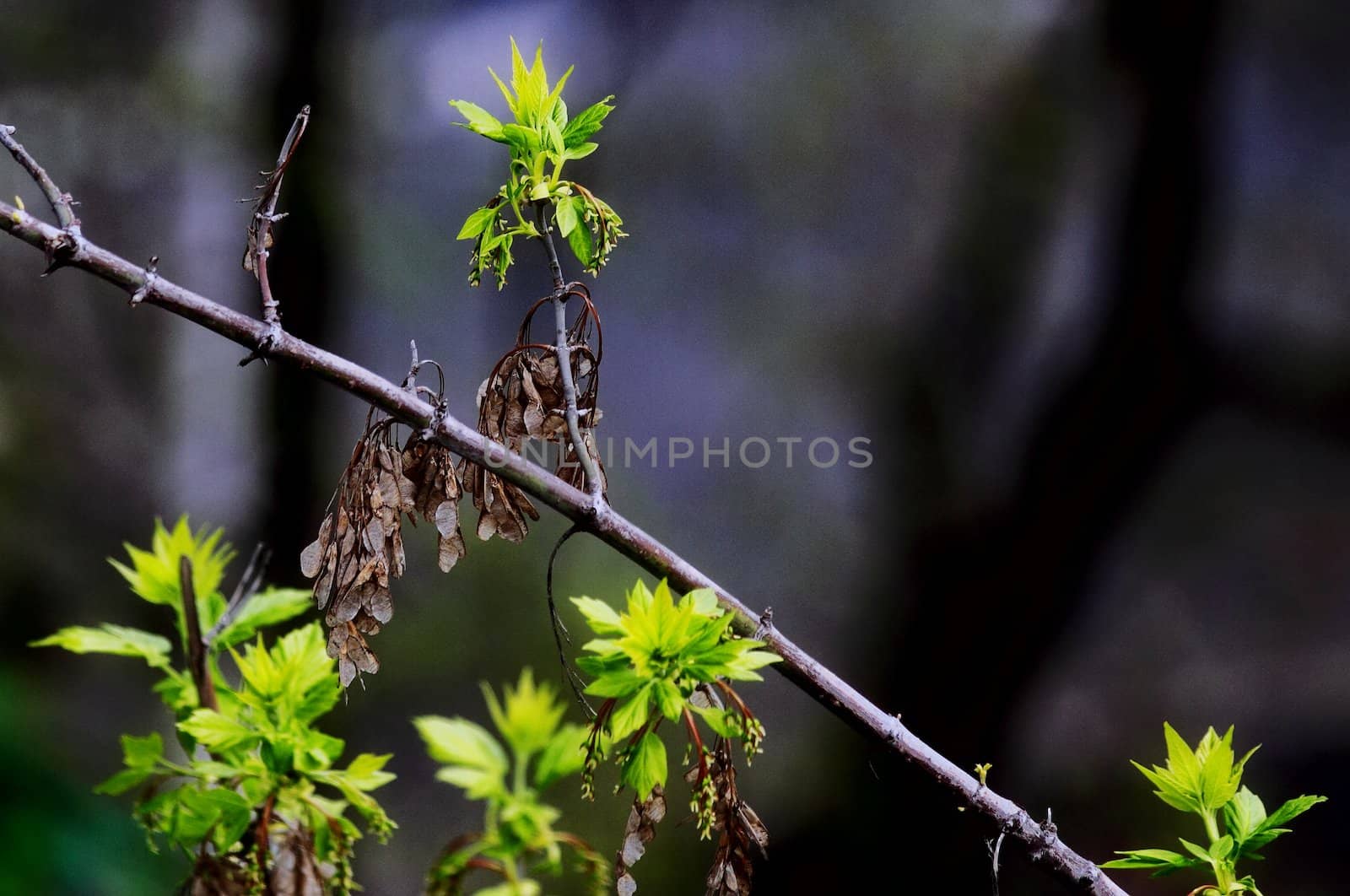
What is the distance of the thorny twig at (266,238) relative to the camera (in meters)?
0.60

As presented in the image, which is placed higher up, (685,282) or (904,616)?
(685,282)

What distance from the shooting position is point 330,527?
0.68 metres

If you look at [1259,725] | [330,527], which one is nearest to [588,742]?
[330,527]

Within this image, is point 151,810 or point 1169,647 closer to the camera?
point 151,810

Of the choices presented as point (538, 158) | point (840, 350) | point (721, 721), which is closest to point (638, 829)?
point (721, 721)

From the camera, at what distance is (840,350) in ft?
6.27

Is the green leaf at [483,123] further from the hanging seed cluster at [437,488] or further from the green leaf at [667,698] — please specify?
the green leaf at [667,698]

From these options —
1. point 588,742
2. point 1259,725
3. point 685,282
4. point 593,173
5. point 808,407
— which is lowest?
point 588,742

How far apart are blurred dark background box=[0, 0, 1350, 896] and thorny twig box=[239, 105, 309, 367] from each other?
127 centimetres

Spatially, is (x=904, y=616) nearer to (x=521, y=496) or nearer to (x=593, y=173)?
(x=593, y=173)

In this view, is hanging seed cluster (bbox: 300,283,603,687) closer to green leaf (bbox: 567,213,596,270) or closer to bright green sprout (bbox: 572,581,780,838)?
green leaf (bbox: 567,213,596,270)

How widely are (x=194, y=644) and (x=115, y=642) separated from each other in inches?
1.8

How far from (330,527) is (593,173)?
4.68ft

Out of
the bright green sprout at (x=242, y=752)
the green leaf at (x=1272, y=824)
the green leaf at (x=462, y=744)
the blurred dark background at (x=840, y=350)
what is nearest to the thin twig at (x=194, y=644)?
the bright green sprout at (x=242, y=752)
